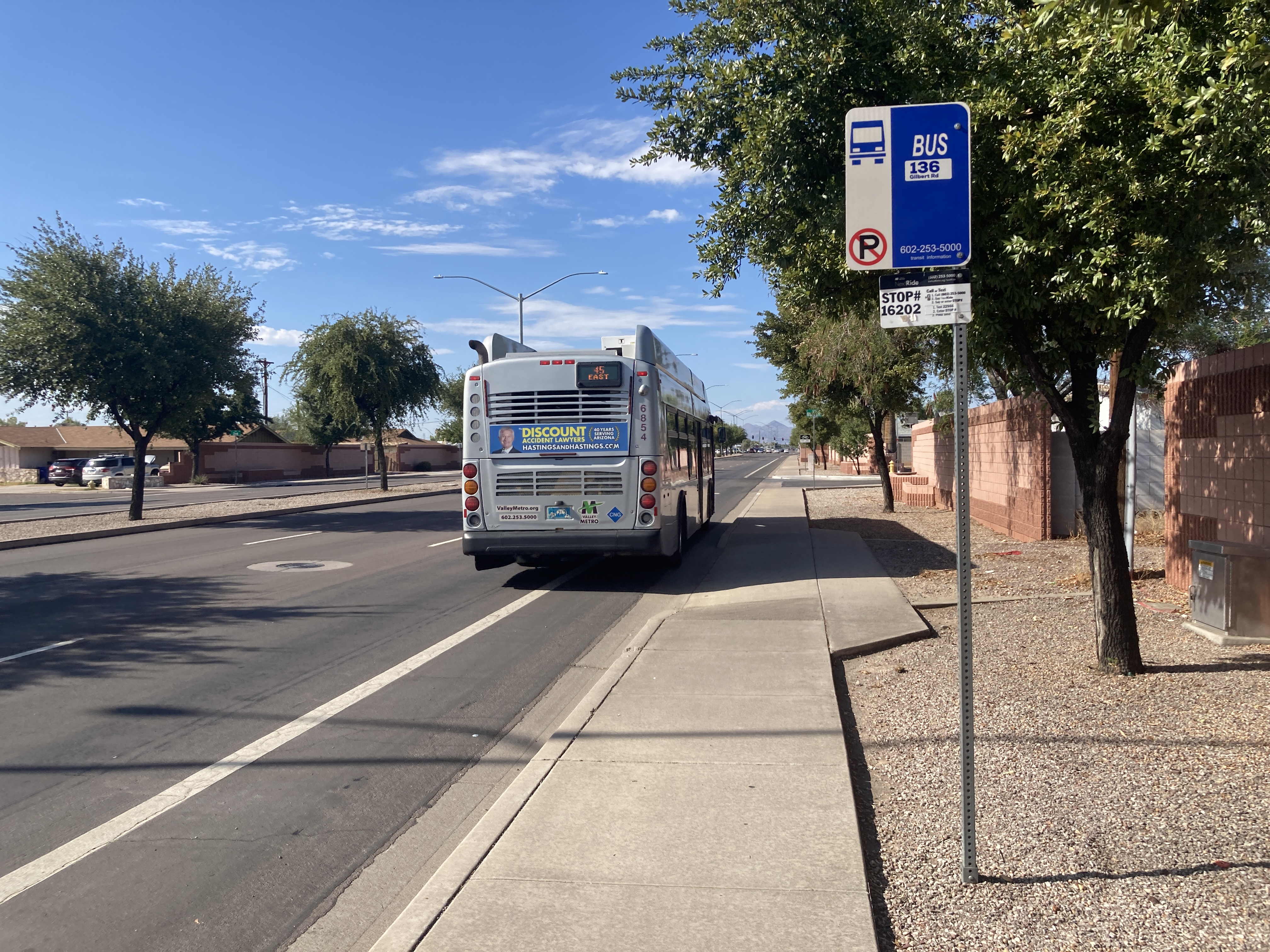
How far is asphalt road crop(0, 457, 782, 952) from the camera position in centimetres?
398

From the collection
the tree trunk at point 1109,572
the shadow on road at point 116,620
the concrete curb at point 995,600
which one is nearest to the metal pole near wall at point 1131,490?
the concrete curb at point 995,600

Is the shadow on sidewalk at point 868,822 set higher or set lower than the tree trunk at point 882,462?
lower

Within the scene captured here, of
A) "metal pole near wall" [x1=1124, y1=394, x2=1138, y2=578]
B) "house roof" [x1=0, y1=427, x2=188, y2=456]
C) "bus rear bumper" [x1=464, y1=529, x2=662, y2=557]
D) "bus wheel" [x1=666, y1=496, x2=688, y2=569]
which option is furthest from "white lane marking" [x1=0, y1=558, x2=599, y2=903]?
"house roof" [x1=0, y1=427, x2=188, y2=456]

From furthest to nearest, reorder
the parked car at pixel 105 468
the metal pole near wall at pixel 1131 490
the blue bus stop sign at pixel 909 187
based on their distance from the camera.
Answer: the parked car at pixel 105 468, the metal pole near wall at pixel 1131 490, the blue bus stop sign at pixel 909 187

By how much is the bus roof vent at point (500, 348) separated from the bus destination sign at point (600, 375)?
88cm

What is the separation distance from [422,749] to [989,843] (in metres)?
3.34

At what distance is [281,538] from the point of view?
1941cm

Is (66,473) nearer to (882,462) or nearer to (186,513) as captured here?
(186,513)

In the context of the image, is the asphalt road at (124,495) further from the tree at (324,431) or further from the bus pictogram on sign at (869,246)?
the bus pictogram on sign at (869,246)

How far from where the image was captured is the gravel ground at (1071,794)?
352cm

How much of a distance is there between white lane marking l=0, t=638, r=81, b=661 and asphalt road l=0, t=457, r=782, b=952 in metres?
0.13

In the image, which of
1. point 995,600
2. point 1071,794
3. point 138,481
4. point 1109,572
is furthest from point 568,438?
point 138,481

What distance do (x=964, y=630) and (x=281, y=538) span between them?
17.8 metres

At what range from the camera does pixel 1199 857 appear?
3.98 meters
